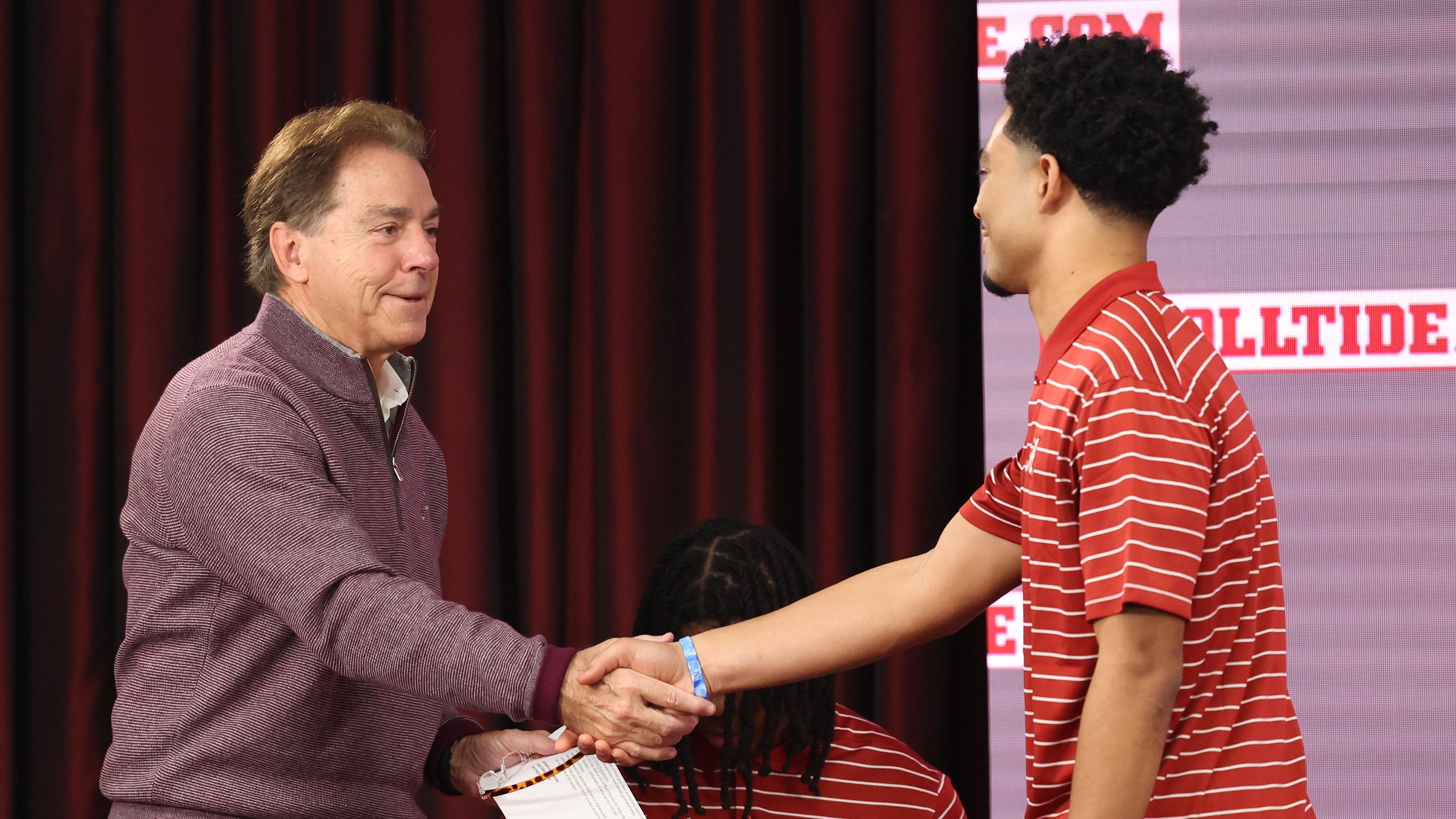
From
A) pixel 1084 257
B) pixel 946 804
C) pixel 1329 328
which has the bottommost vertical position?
pixel 946 804

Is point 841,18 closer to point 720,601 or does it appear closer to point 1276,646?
point 720,601

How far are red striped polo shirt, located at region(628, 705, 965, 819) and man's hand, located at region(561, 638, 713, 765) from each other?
0.13 meters

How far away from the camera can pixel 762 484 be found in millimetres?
2836

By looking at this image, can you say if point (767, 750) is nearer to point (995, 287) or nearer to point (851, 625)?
point (851, 625)

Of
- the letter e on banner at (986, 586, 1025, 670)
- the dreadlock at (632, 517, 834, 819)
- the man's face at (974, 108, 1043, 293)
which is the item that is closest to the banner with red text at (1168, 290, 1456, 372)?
the letter e on banner at (986, 586, 1025, 670)

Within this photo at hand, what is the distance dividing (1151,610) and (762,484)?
169cm

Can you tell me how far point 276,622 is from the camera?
164 cm

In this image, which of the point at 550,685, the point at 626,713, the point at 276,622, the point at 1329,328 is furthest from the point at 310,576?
the point at 1329,328

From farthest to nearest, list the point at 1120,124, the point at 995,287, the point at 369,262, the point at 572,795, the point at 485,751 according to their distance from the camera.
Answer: the point at 485,751
the point at 369,262
the point at 572,795
the point at 995,287
the point at 1120,124

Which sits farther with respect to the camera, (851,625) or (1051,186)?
(851,625)

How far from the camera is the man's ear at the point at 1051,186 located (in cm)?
136

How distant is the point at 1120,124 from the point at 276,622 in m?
1.15

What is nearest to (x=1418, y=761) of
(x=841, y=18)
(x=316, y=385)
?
(x=841, y=18)

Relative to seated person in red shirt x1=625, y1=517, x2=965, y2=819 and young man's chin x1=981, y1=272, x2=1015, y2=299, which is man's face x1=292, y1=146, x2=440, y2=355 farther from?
young man's chin x1=981, y1=272, x2=1015, y2=299
